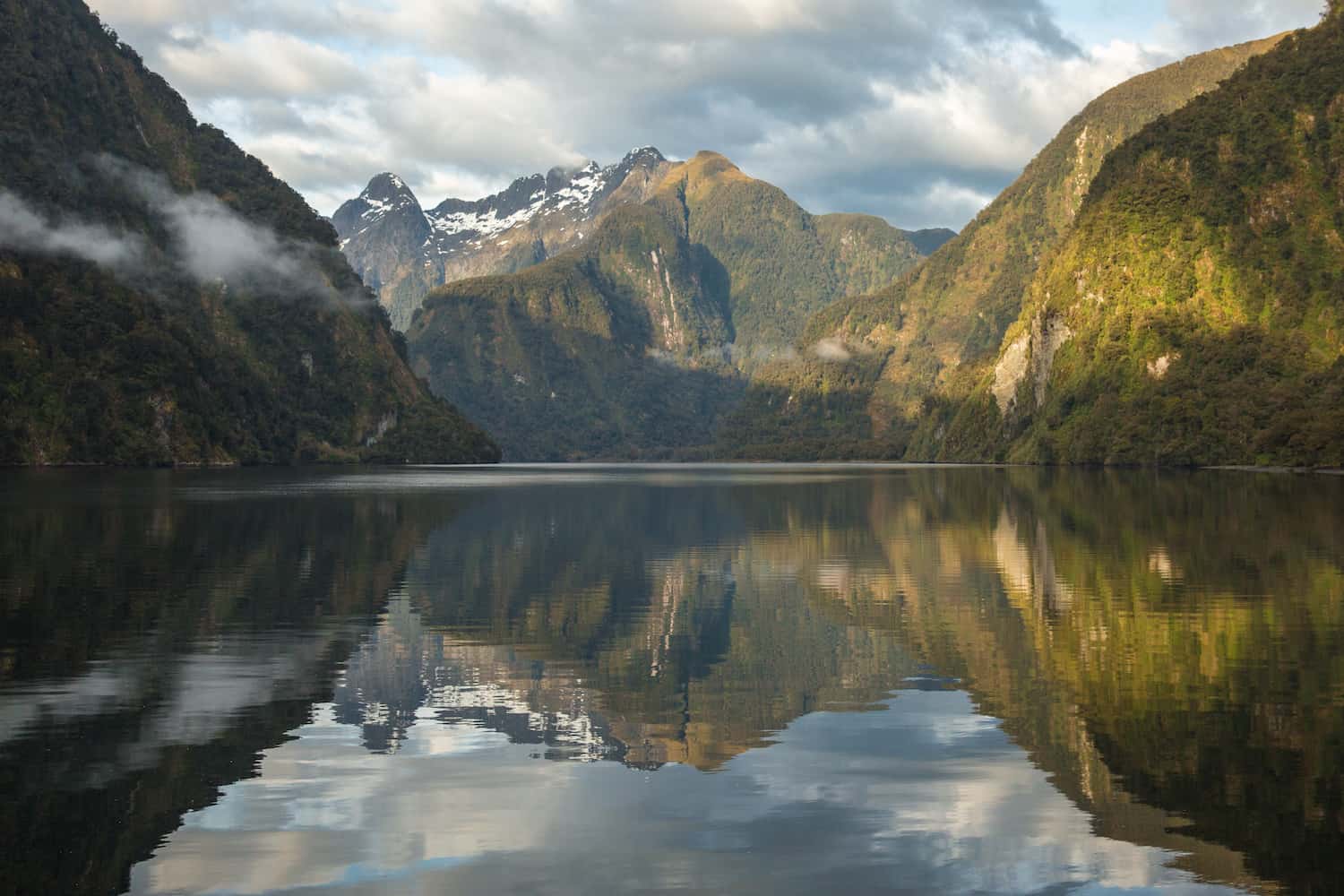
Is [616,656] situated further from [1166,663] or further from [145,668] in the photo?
[1166,663]

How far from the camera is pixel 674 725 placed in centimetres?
2680

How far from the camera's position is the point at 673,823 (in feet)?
64.4

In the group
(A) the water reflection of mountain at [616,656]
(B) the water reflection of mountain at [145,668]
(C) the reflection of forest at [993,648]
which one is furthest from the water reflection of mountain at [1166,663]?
(B) the water reflection of mountain at [145,668]

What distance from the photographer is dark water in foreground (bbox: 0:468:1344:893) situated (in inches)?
703

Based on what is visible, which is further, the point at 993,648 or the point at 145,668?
the point at 993,648

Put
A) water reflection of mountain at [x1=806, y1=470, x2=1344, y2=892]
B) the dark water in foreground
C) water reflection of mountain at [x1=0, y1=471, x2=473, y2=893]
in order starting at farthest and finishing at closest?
water reflection of mountain at [x1=806, y1=470, x2=1344, y2=892]
water reflection of mountain at [x1=0, y1=471, x2=473, y2=893]
the dark water in foreground

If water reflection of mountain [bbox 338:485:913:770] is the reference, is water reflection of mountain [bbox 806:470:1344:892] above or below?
above

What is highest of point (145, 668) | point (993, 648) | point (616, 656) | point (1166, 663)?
point (1166, 663)

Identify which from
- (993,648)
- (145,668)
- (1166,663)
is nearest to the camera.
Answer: (145,668)

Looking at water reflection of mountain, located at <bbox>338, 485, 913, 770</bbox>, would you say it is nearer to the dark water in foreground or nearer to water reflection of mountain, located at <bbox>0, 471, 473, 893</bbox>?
the dark water in foreground

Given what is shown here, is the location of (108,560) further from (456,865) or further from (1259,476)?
(1259,476)

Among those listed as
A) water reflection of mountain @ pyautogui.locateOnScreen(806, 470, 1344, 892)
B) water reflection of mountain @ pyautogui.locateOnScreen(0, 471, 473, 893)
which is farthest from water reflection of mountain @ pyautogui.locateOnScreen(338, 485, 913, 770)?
water reflection of mountain @ pyautogui.locateOnScreen(806, 470, 1344, 892)

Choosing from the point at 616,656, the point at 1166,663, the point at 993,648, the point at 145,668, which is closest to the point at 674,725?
the point at 616,656

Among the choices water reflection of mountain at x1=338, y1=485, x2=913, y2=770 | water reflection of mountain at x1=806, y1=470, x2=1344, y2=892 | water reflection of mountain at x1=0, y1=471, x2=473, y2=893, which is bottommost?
water reflection of mountain at x1=338, y1=485, x2=913, y2=770
